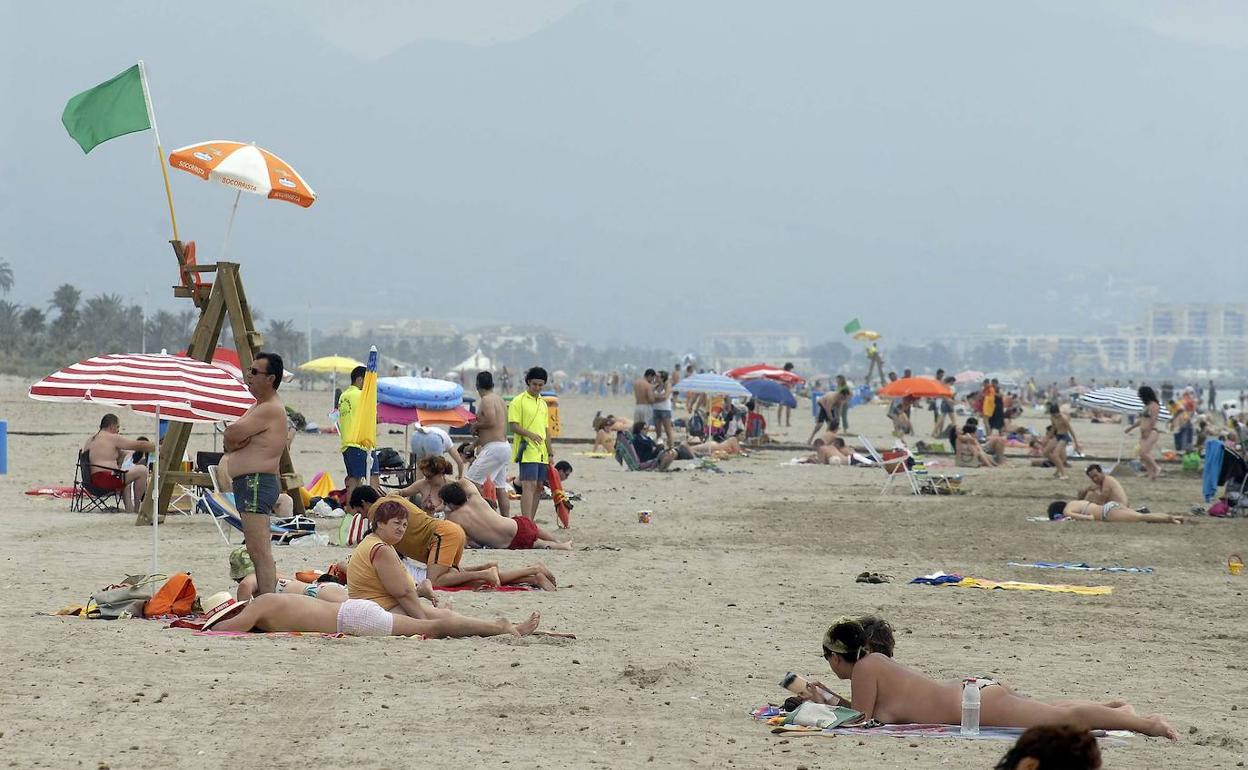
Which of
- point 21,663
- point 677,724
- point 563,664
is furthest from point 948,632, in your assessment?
point 21,663

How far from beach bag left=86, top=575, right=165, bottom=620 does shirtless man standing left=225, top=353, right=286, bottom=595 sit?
57 cm

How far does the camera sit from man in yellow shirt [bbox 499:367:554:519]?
41.5ft

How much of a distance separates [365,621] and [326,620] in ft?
0.63

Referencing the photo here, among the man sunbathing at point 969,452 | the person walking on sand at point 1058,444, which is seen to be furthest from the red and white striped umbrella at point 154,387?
the man sunbathing at point 969,452

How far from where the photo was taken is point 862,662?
19.6 ft

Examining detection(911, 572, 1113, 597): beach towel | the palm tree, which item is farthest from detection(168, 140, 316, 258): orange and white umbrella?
the palm tree

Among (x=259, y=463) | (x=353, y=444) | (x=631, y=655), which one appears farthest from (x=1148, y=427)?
(x=259, y=463)

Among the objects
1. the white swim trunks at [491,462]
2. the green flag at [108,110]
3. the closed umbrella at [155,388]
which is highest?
the green flag at [108,110]

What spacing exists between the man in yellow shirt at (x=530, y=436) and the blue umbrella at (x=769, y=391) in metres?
16.9

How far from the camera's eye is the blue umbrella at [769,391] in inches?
1173

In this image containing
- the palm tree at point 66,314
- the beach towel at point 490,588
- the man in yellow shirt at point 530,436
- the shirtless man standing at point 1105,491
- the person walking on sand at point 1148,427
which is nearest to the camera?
the beach towel at point 490,588

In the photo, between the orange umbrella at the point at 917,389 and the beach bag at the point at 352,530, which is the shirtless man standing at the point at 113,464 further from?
the orange umbrella at the point at 917,389

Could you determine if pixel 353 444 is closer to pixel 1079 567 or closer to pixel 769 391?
pixel 1079 567

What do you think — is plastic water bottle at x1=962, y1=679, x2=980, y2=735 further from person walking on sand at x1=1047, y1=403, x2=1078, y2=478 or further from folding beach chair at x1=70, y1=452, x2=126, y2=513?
person walking on sand at x1=1047, y1=403, x2=1078, y2=478
